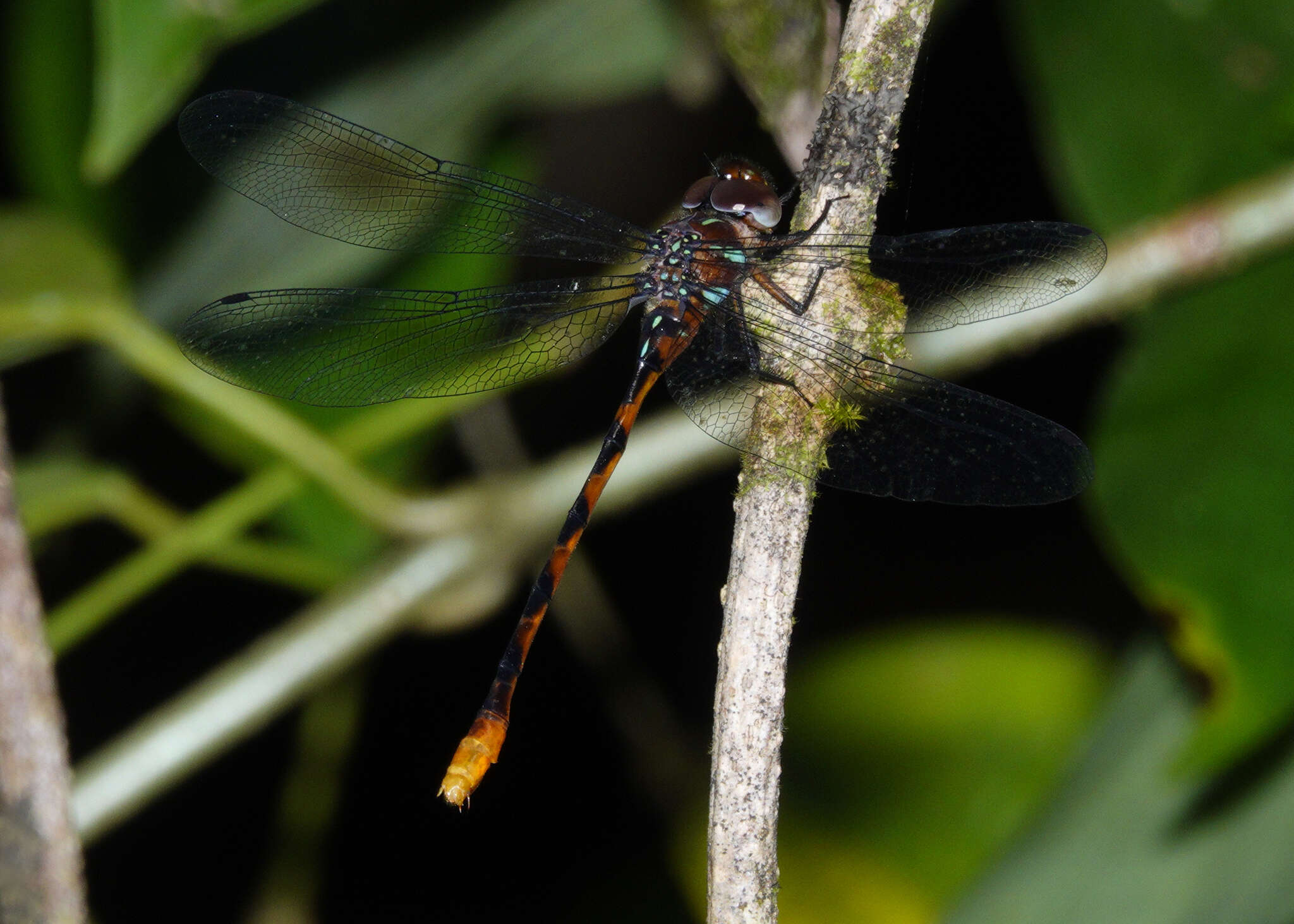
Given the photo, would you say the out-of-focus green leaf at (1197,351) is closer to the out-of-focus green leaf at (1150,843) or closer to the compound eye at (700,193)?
the out-of-focus green leaf at (1150,843)

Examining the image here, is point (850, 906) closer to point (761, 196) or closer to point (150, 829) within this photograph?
point (761, 196)

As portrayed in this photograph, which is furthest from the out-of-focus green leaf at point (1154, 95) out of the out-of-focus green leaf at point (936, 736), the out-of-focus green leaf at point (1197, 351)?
the out-of-focus green leaf at point (936, 736)

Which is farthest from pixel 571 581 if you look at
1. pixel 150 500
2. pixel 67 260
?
pixel 67 260

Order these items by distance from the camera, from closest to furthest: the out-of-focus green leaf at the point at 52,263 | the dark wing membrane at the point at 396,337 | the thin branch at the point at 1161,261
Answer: the dark wing membrane at the point at 396,337, the thin branch at the point at 1161,261, the out-of-focus green leaf at the point at 52,263

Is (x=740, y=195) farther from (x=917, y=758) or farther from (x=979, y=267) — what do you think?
(x=917, y=758)

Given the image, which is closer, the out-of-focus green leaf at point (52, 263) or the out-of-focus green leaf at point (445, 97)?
the out-of-focus green leaf at point (52, 263)

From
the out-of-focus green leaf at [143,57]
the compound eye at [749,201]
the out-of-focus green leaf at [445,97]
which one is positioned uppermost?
the out-of-focus green leaf at [445,97]

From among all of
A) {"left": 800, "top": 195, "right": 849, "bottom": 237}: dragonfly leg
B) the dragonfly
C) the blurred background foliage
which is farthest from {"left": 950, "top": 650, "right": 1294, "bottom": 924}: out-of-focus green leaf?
{"left": 800, "top": 195, "right": 849, "bottom": 237}: dragonfly leg
